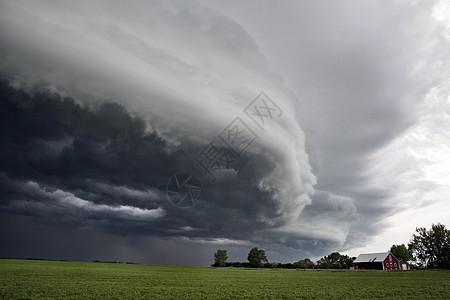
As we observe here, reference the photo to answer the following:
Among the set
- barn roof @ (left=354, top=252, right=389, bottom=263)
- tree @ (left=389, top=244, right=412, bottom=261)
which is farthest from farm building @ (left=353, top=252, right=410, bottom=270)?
tree @ (left=389, top=244, right=412, bottom=261)

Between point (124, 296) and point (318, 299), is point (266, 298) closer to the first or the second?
point (318, 299)

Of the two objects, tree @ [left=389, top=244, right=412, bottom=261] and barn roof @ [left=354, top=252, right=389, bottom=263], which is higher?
tree @ [left=389, top=244, right=412, bottom=261]

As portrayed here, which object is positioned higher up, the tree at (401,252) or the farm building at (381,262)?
the tree at (401,252)

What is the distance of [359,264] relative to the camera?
14775cm

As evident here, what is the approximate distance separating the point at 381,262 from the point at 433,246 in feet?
95.9

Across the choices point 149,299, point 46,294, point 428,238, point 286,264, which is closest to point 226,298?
point 149,299

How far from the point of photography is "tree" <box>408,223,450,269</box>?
132 meters

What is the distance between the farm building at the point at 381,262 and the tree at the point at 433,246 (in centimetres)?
1070

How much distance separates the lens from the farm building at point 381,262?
132850mm

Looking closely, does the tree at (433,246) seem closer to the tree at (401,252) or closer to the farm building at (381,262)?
the farm building at (381,262)

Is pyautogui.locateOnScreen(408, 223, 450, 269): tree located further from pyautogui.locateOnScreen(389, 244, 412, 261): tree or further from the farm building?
pyautogui.locateOnScreen(389, 244, 412, 261): tree

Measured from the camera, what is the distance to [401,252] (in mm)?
192375

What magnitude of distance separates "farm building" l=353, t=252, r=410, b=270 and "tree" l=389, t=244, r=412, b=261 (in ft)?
186

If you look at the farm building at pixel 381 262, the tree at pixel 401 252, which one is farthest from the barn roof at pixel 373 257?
the tree at pixel 401 252
